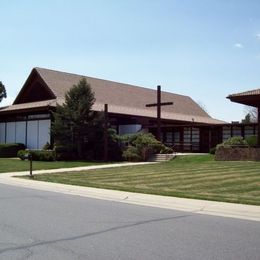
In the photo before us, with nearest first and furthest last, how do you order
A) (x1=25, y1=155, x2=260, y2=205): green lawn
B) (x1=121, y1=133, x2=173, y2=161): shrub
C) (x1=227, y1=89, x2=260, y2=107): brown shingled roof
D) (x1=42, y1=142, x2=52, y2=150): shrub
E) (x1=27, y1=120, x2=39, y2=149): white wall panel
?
(x1=25, y1=155, x2=260, y2=205): green lawn
(x1=227, y1=89, x2=260, y2=107): brown shingled roof
(x1=121, y1=133, x2=173, y2=161): shrub
(x1=42, y1=142, x2=52, y2=150): shrub
(x1=27, y1=120, x2=39, y2=149): white wall panel

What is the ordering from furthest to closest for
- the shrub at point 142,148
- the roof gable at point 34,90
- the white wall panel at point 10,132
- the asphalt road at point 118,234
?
the white wall panel at point 10,132 < the roof gable at point 34,90 < the shrub at point 142,148 < the asphalt road at point 118,234

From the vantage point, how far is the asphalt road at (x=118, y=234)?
7.41 meters

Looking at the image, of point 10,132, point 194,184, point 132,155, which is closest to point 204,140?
point 132,155

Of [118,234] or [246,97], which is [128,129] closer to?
[246,97]

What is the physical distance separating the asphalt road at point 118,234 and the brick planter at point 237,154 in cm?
1843

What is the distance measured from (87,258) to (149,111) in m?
41.8

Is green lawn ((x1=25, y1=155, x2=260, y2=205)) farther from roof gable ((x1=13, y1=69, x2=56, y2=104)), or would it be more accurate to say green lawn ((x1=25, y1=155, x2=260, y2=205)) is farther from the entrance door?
the entrance door

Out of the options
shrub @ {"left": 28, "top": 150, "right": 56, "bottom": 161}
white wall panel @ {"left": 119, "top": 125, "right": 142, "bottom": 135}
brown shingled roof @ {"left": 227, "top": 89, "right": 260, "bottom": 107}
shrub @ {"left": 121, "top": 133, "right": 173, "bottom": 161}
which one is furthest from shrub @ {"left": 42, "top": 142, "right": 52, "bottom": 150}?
brown shingled roof @ {"left": 227, "top": 89, "right": 260, "bottom": 107}

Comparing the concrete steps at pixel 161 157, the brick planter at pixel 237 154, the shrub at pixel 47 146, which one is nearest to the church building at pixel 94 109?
the shrub at pixel 47 146

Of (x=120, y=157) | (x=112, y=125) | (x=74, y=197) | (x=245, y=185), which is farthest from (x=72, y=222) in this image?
(x=112, y=125)

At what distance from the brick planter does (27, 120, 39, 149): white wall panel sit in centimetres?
1761

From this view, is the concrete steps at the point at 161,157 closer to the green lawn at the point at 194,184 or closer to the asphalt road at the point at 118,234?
the green lawn at the point at 194,184

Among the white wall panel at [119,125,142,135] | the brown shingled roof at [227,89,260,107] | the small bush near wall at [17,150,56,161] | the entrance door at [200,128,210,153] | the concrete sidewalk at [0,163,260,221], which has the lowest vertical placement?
the concrete sidewalk at [0,163,260,221]

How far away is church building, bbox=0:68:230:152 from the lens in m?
42.2
